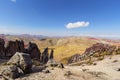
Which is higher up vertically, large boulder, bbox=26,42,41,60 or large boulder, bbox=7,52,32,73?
large boulder, bbox=7,52,32,73

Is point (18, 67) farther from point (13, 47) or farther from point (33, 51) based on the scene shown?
point (33, 51)

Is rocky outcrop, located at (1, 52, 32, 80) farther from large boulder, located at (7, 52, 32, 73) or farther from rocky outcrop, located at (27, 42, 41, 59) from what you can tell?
rocky outcrop, located at (27, 42, 41, 59)

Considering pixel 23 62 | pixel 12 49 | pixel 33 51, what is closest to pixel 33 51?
pixel 33 51

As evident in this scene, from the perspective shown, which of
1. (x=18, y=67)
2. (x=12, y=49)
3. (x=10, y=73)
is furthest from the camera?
(x=12, y=49)

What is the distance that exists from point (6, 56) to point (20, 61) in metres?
27.8

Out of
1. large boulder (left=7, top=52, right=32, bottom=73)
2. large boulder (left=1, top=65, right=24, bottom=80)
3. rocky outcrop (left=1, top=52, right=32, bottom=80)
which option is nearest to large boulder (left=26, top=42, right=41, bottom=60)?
rocky outcrop (left=1, top=52, right=32, bottom=80)

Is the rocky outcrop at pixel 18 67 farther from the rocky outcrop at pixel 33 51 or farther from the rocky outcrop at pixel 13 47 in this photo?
the rocky outcrop at pixel 33 51

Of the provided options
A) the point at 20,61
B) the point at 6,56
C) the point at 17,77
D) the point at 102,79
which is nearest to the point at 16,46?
the point at 6,56

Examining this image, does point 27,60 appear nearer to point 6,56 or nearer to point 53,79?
point 53,79

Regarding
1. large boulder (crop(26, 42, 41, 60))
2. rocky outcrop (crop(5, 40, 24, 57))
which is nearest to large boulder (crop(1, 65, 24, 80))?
rocky outcrop (crop(5, 40, 24, 57))

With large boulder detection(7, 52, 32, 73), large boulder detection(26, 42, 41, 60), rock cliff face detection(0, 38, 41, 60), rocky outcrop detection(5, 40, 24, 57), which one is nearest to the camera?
large boulder detection(7, 52, 32, 73)

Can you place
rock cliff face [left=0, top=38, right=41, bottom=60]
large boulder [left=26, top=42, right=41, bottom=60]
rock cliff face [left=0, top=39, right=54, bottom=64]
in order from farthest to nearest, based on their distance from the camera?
large boulder [left=26, top=42, right=41, bottom=60], rock cliff face [left=0, top=39, right=54, bottom=64], rock cliff face [left=0, top=38, right=41, bottom=60]

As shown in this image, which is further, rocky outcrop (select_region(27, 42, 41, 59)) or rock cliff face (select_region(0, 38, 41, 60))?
rocky outcrop (select_region(27, 42, 41, 59))

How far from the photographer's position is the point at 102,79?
22.7m
